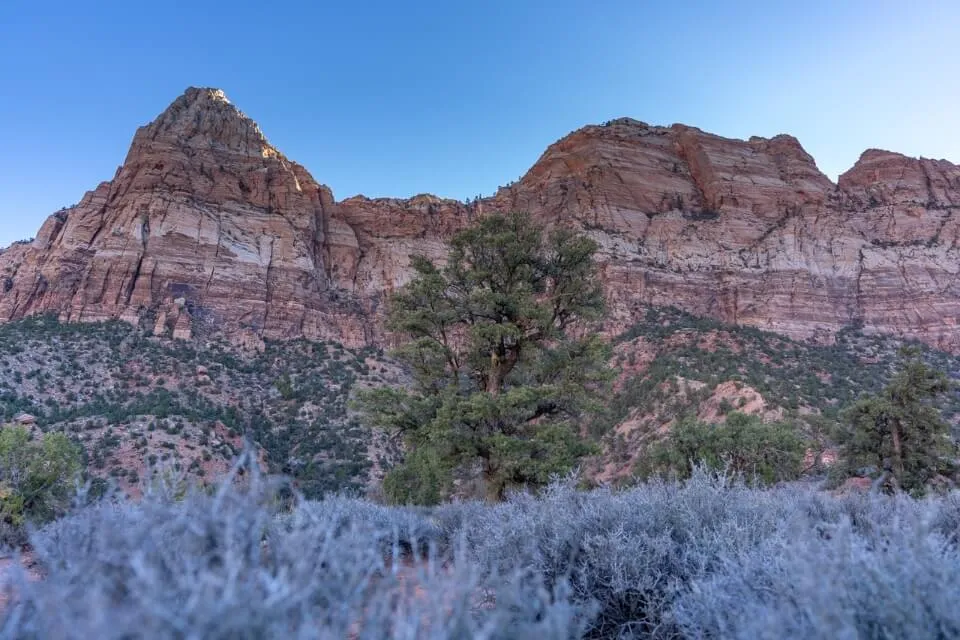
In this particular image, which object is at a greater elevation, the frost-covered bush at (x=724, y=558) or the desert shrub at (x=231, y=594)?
the desert shrub at (x=231, y=594)

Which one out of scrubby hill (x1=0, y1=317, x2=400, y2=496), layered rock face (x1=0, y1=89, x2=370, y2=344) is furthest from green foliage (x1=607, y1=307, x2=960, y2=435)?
layered rock face (x1=0, y1=89, x2=370, y2=344)

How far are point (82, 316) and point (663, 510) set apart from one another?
42735mm

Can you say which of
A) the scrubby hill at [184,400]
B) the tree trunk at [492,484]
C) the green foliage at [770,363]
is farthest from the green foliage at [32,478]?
the green foliage at [770,363]

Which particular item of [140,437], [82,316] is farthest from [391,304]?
[82,316]

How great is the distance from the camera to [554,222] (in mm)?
50031

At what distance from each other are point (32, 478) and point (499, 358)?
30.7 ft

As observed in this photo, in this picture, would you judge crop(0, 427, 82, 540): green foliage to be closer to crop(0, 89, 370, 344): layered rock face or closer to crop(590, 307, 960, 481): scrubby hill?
crop(590, 307, 960, 481): scrubby hill

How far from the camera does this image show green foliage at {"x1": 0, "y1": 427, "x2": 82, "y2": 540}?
7.88 meters

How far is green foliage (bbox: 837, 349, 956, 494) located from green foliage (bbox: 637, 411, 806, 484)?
7.06ft

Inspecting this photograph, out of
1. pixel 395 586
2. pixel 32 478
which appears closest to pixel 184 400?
pixel 32 478

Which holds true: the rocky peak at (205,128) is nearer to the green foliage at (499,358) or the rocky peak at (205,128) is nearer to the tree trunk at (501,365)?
the green foliage at (499,358)

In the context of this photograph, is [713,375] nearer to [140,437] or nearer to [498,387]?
[498,387]

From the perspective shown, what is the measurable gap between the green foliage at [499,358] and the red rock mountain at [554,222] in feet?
106

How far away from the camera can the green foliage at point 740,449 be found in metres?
17.1
